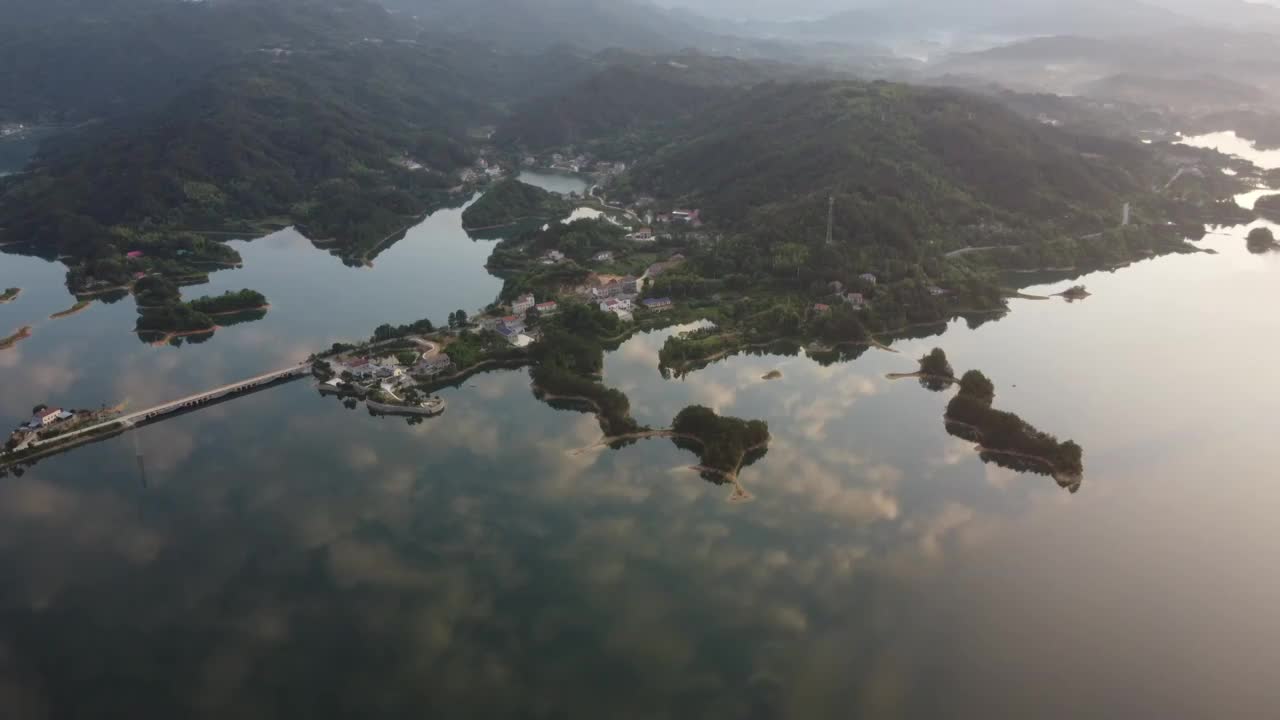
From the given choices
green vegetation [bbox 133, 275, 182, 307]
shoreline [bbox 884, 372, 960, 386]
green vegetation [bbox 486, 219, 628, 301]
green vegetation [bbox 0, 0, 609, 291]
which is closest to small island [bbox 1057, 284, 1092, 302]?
shoreline [bbox 884, 372, 960, 386]

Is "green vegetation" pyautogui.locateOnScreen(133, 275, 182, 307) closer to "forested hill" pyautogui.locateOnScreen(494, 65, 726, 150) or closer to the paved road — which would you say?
the paved road

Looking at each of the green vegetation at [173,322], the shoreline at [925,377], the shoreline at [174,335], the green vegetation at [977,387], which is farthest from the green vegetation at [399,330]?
the green vegetation at [977,387]

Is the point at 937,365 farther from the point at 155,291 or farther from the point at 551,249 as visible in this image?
the point at 155,291

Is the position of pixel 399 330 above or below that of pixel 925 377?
above

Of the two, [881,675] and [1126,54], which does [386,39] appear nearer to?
[1126,54]

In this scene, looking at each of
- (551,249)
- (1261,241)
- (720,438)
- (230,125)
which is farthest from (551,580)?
(230,125)

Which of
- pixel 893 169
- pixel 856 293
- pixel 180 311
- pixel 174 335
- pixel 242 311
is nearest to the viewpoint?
pixel 174 335

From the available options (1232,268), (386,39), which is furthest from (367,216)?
(386,39)
